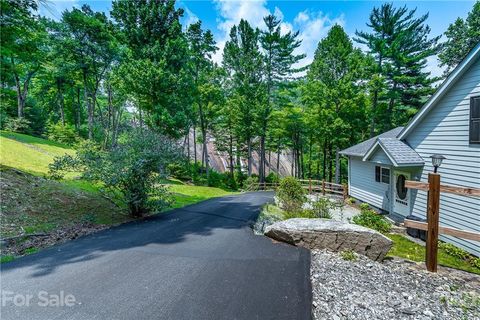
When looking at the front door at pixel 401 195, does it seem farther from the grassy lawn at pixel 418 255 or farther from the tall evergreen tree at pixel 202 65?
the tall evergreen tree at pixel 202 65

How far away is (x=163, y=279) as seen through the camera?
3.65 m

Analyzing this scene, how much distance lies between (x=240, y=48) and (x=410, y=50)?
1470 centimetres

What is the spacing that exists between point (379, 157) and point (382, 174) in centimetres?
124

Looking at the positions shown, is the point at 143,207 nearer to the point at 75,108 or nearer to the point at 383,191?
the point at 383,191

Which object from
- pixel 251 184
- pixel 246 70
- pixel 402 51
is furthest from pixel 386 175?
pixel 246 70

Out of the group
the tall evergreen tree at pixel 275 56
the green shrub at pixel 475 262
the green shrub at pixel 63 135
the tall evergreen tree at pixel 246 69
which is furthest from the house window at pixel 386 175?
the green shrub at pixel 63 135

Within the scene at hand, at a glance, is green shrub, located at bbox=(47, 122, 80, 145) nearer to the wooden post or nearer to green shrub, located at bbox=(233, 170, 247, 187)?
green shrub, located at bbox=(233, 170, 247, 187)

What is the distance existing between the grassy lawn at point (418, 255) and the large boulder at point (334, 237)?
135cm

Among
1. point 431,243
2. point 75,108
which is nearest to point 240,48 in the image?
point 431,243

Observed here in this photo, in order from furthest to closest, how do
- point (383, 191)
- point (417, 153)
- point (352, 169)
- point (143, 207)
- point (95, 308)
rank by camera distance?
point (352, 169) → point (383, 191) → point (417, 153) → point (143, 207) → point (95, 308)

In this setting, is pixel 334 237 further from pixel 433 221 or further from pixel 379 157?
pixel 379 157

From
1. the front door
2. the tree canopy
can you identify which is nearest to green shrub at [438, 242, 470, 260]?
the front door

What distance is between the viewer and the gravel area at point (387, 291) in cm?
310

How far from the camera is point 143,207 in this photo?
8305 millimetres
